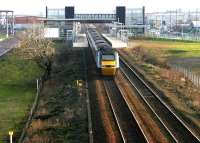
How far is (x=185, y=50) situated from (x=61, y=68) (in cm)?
3235

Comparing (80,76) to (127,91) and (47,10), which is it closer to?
(127,91)

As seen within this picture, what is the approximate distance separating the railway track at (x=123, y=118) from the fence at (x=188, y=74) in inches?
323

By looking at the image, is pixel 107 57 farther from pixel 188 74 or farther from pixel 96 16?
pixel 96 16

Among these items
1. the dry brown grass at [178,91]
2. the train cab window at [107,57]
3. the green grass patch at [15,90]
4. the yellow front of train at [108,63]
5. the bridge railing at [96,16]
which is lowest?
the green grass patch at [15,90]

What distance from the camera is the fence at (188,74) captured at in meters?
45.3

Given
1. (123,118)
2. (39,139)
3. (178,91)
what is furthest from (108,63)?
(39,139)

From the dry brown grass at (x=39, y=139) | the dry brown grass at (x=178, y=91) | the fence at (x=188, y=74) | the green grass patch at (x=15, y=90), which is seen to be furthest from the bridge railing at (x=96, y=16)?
the dry brown grass at (x=39, y=139)

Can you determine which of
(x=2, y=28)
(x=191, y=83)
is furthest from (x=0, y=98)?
(x=2, y=28)

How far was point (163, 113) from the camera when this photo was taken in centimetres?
3067

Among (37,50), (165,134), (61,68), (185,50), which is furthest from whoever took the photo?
(185,50)

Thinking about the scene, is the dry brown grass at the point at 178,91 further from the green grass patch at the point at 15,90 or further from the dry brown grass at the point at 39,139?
the green grass patch at the point at 15,90

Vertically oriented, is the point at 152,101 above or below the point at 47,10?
below

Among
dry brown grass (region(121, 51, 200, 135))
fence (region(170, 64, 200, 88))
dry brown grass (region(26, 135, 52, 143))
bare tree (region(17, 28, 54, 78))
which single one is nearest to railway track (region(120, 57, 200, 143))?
dry brown grass (region(121, 51, 200, 135))

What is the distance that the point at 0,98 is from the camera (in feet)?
133
